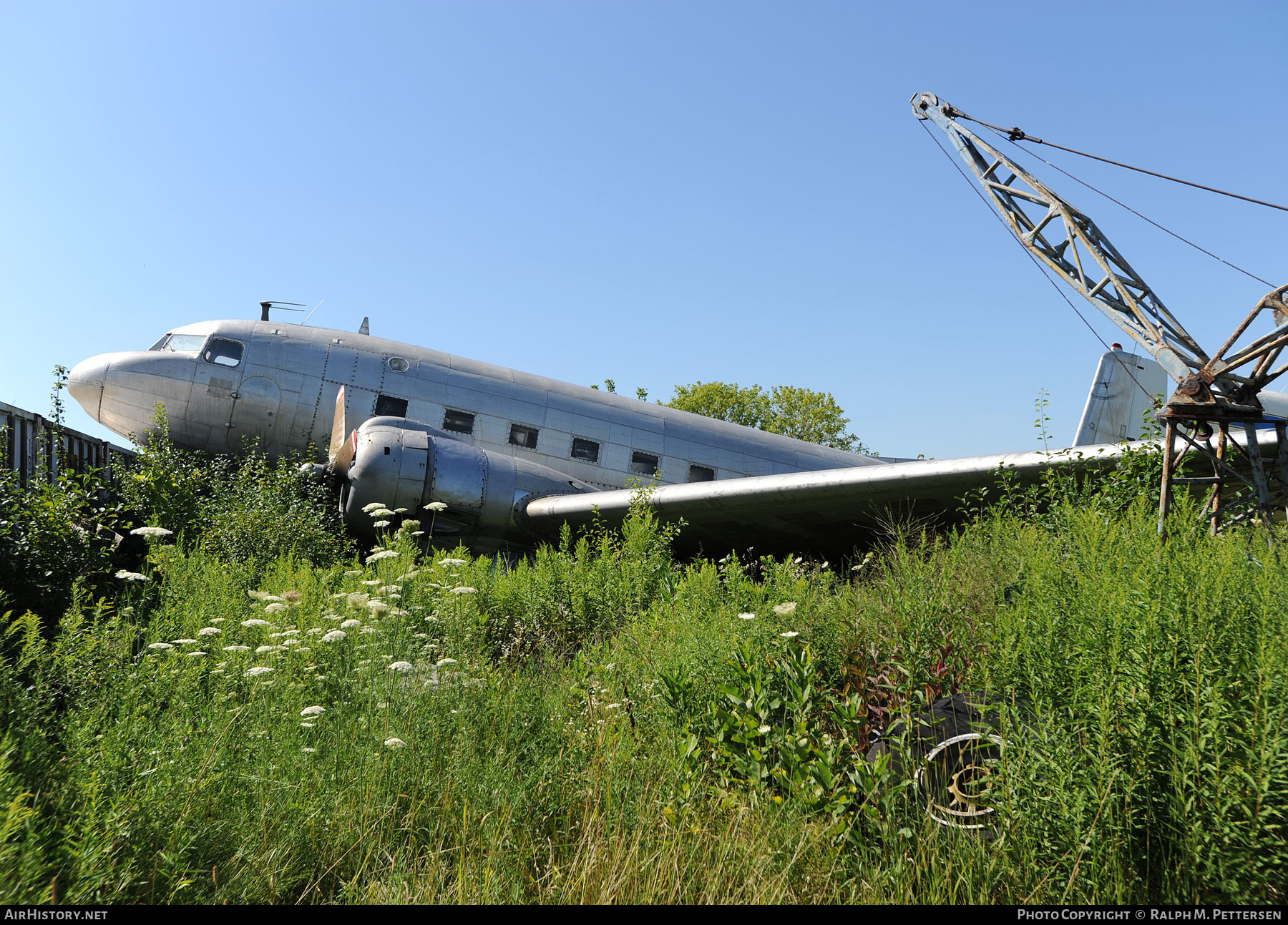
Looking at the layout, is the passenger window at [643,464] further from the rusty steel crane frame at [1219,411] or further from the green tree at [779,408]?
the green tree at [779,408]

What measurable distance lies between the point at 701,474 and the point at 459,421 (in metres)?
4.13

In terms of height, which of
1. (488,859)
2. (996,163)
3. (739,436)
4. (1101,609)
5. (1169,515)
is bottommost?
(488,859)

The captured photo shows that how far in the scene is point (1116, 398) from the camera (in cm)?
1515

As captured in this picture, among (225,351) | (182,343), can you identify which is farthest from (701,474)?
(182,343)

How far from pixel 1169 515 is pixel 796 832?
4.95m

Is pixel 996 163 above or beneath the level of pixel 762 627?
A: above

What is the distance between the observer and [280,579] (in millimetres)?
6938

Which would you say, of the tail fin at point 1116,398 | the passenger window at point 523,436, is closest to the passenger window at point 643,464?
the passenger window at point 523,436

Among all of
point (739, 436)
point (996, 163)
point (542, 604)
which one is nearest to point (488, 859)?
point (542, 604)

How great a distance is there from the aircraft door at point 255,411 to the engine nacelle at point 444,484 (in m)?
2.74

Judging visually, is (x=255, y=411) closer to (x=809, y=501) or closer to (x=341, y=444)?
(x=341, y=444)

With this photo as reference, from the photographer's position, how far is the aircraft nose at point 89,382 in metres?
11.8

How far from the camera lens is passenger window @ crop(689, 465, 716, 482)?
12.9 meters

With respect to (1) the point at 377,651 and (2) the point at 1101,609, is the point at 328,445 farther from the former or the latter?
(2) the point at 1101,609
